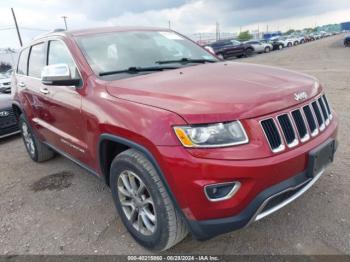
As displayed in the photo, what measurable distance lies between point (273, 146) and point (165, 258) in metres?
1.27

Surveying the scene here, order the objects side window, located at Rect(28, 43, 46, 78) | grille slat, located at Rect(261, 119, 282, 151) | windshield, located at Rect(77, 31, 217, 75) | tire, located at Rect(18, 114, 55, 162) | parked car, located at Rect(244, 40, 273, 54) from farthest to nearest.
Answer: parked car, located at Rect(244, 40, 273, 54)
tire, located at Rect(18, 114, 55, 162)
side window, located at Rect(28, 43, 46, 78)
windshield, located at Rect(77, 31, 217, 75)
grille slat, located at Rect(261, 119, 282, 151)

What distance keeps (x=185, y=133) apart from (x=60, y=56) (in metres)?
2.12

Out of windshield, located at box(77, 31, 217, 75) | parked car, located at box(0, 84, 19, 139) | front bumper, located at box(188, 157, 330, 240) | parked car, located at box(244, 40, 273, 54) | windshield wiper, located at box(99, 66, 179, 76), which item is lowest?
parked car, located at box(244, 40, 273, 54)

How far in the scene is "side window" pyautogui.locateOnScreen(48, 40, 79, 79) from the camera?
10.5 ft

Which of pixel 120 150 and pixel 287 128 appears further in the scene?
pixel 120 150

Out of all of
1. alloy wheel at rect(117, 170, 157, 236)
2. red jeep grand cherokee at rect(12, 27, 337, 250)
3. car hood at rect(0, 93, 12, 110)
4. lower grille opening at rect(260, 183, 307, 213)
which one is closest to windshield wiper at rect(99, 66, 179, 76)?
red jeep grand cherokee at rect(12, 27, 337, 250)

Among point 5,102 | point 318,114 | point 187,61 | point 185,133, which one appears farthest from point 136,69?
point 5,102

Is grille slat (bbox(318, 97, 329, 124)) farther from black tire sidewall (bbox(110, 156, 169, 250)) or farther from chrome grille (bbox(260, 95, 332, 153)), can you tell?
black tire sidewall (bbox(110, 156, 169, 250))

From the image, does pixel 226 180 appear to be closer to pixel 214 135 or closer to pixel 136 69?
pixel 214 135

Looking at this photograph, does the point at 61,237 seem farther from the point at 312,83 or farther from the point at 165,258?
the point at 312,83

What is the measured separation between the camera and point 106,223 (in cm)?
324

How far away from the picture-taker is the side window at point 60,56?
10.5 feet

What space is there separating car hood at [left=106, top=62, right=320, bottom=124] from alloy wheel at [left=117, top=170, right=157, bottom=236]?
651 millimetres

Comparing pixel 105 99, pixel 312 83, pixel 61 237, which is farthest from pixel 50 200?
pixel 312 83
